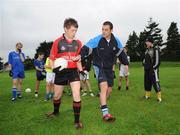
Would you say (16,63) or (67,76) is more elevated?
(16,63)

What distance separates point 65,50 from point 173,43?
315 ft

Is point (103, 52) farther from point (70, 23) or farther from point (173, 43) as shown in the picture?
point (173, 43)

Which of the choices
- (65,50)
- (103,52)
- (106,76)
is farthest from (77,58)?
(106,76)

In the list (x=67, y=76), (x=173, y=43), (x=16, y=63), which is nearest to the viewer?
(x=67, y=76)

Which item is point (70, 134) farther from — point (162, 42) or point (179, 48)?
point (162, 42)

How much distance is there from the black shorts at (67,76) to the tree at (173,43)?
267ft

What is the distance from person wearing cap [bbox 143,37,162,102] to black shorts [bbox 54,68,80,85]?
463cm

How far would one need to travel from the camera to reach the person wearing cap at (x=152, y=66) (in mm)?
12367

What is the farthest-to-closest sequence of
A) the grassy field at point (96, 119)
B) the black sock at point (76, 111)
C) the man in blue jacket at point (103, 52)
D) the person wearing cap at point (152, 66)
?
the person wearing cap at point (152, 66) → the man in blue jacket at point (103, 52) → the black sock at point (76, 111) → the grassy field at point (96, 119)

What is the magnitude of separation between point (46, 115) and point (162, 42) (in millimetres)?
105455

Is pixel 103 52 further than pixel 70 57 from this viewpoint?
Yes

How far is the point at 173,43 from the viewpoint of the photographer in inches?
3979

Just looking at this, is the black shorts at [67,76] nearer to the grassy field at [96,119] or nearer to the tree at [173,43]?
the grassy field at [96,119]

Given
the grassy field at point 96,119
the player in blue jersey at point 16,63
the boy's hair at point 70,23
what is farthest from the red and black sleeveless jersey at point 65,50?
the player in blue jersey at point 16,63
